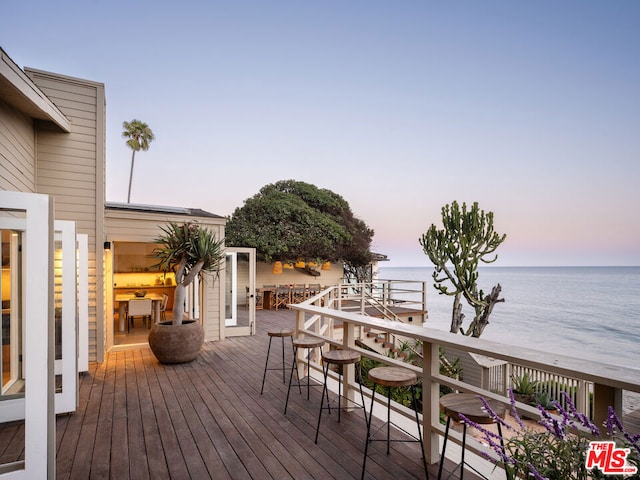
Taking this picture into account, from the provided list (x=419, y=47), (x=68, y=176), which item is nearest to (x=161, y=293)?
(x=68, y=176)

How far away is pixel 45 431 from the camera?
239 cm

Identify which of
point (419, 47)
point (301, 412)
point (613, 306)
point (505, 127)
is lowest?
point (613, 306)

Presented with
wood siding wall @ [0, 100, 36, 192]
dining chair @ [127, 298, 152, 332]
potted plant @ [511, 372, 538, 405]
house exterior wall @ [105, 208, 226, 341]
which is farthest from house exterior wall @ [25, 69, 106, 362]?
potted plant @ [511, 372, 538, 405]

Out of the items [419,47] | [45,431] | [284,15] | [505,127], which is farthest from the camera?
[505,127]

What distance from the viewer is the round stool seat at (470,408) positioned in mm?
1887

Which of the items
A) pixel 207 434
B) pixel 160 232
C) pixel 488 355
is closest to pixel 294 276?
pixel 160 232

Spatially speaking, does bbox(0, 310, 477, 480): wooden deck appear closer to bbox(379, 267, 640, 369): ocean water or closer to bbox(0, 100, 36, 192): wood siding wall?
Result: bbox(0, 100, 36, 192): wood siding wall

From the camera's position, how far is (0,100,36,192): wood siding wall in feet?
13.7

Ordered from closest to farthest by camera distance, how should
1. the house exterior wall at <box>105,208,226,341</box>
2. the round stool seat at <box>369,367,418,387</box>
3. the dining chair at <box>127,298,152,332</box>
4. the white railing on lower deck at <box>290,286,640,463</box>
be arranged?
the white railing on lower deck at <box>290,286,640,463</box> → the round stool seat at <box>369,367,418,387</box> → the house exterior wall at <box>105,208,226,341</box> → the dining chair at <box>127,298,152,332</box>

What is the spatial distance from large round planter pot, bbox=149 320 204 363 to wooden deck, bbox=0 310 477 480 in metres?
0.38

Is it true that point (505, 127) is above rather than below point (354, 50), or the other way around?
below

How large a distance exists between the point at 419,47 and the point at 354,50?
174 cm

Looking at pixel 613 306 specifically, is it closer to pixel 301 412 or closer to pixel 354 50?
pixel 354 50

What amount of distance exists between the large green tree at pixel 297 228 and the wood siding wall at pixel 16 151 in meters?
9.53
